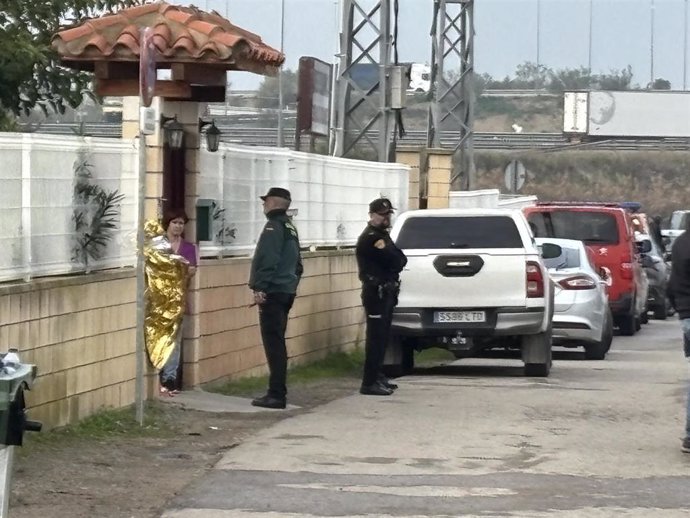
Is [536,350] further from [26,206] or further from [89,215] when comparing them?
[26,206]

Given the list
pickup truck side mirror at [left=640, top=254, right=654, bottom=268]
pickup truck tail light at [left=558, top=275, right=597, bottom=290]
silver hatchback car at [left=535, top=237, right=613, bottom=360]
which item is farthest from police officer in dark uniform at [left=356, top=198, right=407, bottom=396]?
pickup truck side mirror at [left=640, top=254, right=654, bottom=268]

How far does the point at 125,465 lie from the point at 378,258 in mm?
5484

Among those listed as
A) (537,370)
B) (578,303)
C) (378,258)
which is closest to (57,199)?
(378,258)

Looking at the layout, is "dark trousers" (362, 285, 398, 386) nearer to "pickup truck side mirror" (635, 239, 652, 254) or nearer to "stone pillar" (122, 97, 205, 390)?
"stone pillar" (122, 97, 205, 390)

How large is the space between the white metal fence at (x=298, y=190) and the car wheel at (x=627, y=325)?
4.63m

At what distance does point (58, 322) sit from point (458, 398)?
190 inches

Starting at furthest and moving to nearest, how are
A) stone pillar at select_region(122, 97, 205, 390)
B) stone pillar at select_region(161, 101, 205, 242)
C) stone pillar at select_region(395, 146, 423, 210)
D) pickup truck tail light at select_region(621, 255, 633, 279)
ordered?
stone pillar at select_region(395, 146, 423, 210)
pickup truck tail light at select_region(621, 255, 633, 279)
stone pillar at select_region(161, 101, 205, 242)
stone pillar at select_region(122, 97, 205, 390)

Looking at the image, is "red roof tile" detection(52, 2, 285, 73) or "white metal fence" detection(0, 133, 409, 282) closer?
"white metal fence" detection(0, 133, 409, 282)

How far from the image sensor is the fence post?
11836mm

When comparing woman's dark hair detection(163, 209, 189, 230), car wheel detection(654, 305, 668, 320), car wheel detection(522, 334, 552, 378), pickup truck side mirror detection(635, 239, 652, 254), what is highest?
woman's dark hair detection(163, 209, 189, 230)

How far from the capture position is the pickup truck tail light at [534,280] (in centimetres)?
1806

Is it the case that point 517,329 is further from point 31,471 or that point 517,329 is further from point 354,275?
point 31,471

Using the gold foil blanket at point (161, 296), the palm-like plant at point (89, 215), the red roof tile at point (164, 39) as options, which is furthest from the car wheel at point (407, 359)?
the palm-like plant at point (89, 215)

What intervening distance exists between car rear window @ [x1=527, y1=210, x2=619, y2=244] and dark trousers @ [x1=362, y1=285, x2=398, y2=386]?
10.1m
